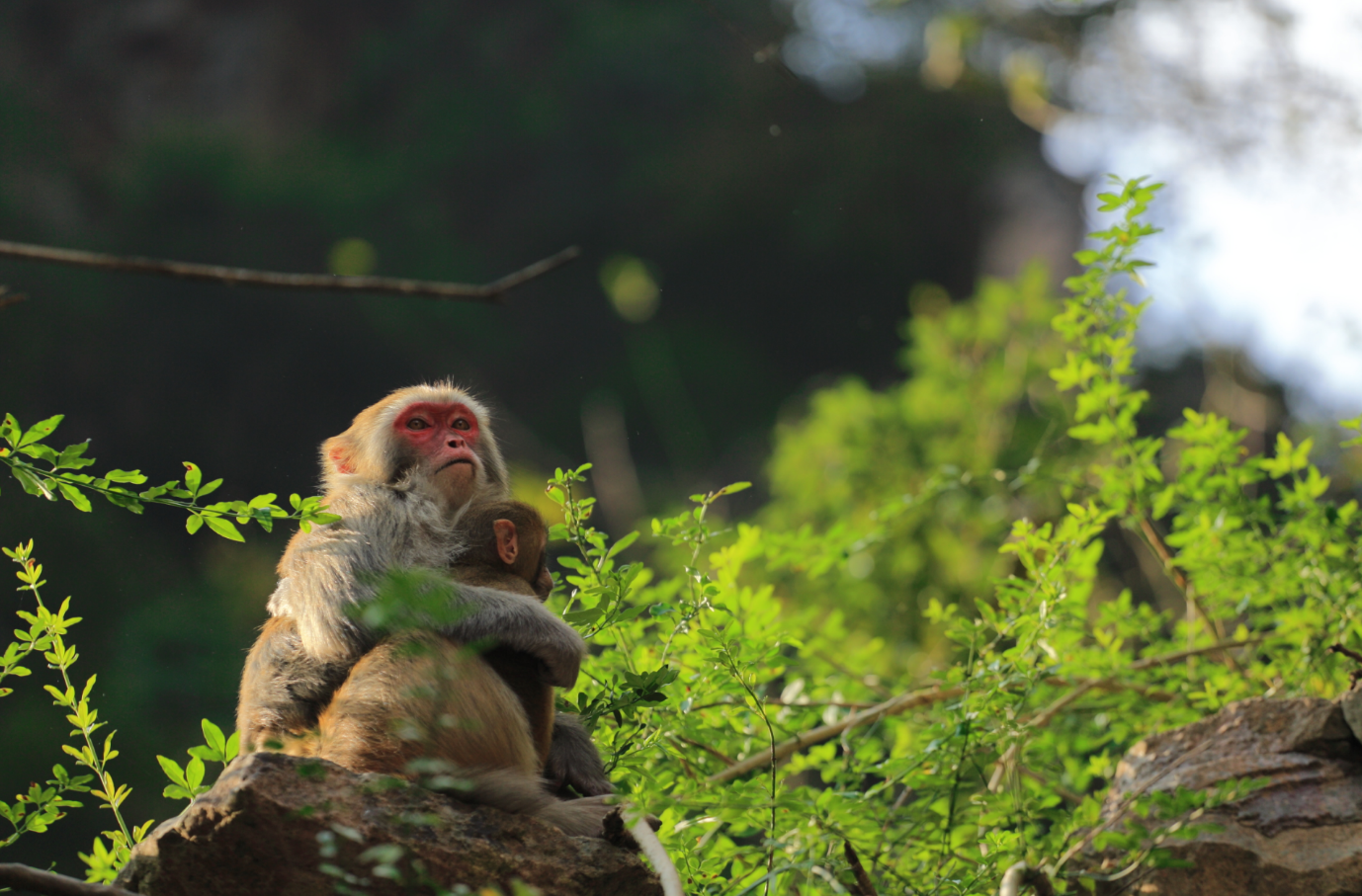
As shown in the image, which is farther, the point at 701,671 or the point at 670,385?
the point at 670,385

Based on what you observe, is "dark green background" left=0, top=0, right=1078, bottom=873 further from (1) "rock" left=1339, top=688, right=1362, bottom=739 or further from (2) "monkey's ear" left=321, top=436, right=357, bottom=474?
(1) "rock" left=1339, top=688, right=1362, bottom=739

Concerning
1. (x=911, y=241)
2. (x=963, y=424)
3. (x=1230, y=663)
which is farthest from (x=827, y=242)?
(x=1230, y=663)

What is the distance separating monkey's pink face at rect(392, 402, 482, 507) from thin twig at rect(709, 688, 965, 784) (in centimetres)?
98

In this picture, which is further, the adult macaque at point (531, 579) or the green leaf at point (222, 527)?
the adult macaque at point (531, 579)

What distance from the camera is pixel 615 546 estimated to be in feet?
8.45

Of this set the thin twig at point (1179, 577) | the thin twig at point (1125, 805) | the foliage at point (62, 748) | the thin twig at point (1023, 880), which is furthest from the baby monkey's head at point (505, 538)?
the thin twig at point (1179, 577)

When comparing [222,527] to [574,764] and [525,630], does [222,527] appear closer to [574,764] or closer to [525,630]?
[525,630]

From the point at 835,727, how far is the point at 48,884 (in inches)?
77.3

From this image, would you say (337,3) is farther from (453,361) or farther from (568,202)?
(453,361)

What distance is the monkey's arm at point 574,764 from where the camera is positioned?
2.59 meters

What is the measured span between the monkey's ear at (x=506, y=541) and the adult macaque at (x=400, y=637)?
115 mm

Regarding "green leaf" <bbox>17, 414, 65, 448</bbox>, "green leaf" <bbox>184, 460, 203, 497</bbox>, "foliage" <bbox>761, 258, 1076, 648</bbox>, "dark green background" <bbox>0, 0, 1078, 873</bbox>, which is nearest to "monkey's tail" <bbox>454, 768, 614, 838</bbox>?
"green leaf" <bbox>184, 460, 203, 497</bbox>

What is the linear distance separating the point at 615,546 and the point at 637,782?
577 mm

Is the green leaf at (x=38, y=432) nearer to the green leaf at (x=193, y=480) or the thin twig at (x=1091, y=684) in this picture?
the green leaf at (x=193, y=480)
